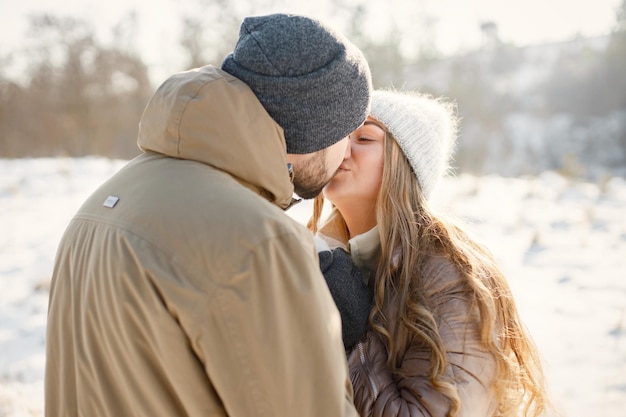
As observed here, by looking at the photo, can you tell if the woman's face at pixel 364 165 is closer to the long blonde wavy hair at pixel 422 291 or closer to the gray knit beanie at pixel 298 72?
the long blonde wavy hair at pixel 422 291

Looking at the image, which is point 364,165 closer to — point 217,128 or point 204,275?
point 217,128

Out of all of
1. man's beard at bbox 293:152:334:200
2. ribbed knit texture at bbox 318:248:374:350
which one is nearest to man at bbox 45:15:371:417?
man's beard at bbox 293:152:334:200

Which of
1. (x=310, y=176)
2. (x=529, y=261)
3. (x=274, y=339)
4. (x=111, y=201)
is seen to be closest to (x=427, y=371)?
(x=310, y=176)

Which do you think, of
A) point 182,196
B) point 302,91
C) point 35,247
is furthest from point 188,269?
point 35,247

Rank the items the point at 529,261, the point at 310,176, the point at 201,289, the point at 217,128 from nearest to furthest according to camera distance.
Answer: the point at 201,289 < the point at 217,128 < the point at 310,176 < the point at 529,261

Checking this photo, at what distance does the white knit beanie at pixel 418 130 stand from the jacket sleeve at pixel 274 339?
1250mm

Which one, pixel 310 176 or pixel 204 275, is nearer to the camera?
pixel 204 275

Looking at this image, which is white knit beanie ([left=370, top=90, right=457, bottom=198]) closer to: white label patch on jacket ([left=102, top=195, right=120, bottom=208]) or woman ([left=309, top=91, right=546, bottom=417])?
woman ([left=309, top=91, right=546, bottom=417])

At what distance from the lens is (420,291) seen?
2219 mm

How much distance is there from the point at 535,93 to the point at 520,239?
18065 millimetres

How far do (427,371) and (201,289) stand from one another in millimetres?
1063

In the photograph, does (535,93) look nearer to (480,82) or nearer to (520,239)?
(480,82)

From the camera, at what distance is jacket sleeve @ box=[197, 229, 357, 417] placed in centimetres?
126

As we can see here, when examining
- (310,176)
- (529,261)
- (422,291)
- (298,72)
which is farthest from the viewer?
(529,261)
